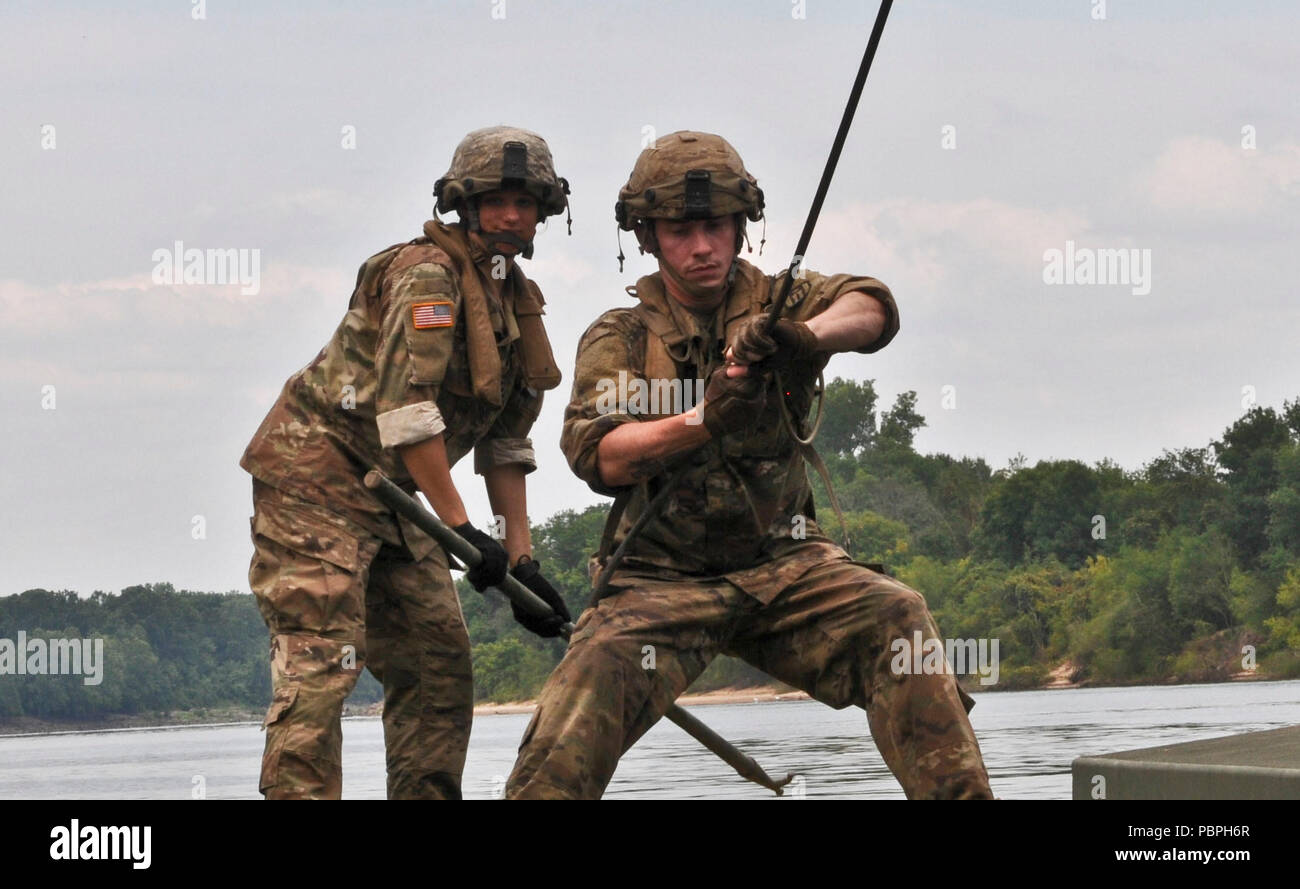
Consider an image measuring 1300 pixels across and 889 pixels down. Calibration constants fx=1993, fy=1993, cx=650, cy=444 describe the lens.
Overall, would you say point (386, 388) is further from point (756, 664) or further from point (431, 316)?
point (756, 664)

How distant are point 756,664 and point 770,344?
3.73 ft

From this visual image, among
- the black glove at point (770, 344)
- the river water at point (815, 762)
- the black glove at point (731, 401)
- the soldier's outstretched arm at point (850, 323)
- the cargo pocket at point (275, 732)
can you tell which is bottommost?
the river water at point (815, 762)

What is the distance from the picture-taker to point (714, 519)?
18.6 feet

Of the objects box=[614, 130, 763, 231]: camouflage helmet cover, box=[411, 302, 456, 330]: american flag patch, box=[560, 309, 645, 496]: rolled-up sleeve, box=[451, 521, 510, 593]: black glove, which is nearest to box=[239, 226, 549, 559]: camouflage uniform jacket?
box=[411, 302, 456, 330]: american flag patch

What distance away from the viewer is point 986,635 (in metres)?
56.2

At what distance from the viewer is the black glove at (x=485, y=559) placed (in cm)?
636

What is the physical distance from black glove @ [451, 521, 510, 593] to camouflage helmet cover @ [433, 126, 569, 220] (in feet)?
3.62

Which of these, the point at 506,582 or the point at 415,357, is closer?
the point at 415,357

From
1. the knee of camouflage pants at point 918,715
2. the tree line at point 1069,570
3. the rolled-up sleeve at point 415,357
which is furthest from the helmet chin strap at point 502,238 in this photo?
the tree line at point 1069,570

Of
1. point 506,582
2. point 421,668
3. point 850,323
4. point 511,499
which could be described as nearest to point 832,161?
point 850,323

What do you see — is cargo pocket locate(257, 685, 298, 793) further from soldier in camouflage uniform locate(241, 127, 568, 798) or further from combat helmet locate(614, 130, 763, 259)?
combat helmet locate(614, 130, 763, 259)

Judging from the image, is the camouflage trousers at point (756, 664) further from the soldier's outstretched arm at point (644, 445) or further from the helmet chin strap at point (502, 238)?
the helmet chin strap at point (502, 238)

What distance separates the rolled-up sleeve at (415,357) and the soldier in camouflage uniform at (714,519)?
2.38ft
